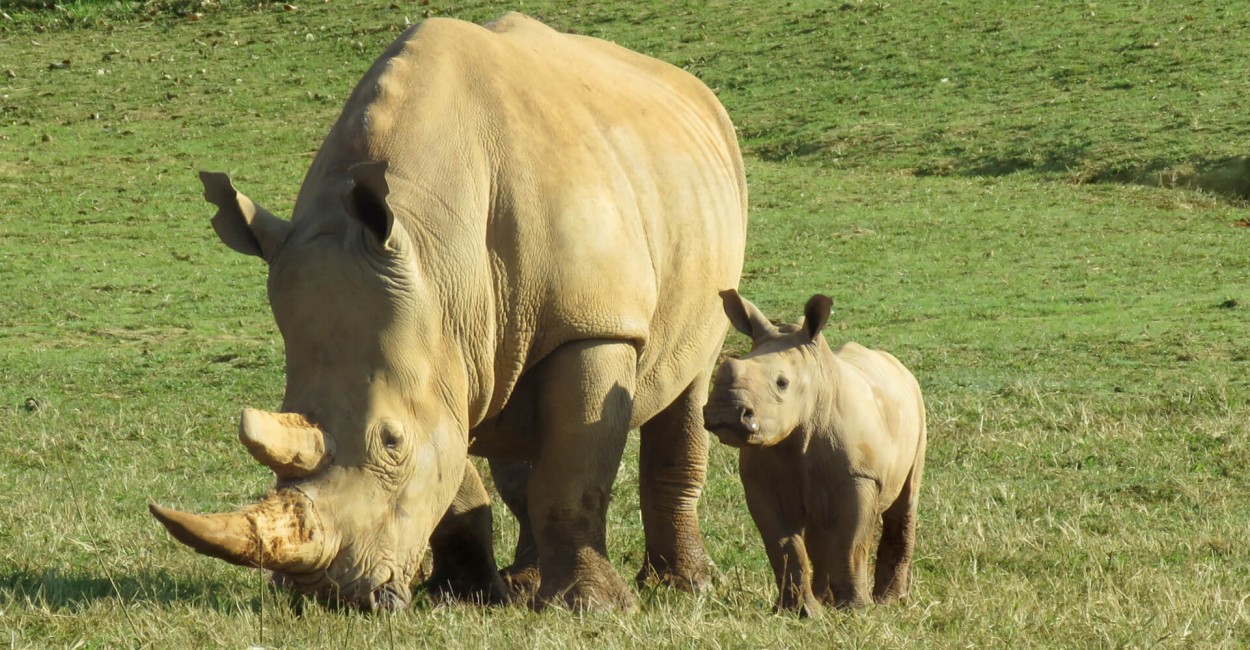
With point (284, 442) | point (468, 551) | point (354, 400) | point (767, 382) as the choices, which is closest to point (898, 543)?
point (767, 382)

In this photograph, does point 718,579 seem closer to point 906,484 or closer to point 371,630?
point 906,484

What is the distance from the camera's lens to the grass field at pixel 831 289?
6.24m

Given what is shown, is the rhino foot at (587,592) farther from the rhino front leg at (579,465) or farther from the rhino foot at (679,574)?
the rhino foot at (679,574)

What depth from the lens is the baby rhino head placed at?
589 cm

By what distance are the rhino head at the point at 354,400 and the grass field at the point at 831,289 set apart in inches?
13.7

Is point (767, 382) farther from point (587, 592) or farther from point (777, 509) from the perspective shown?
point (587, 592)

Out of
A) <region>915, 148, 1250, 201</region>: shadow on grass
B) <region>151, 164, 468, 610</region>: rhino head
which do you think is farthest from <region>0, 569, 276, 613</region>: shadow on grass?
<region>915, 148, 1250, 201</region>: shadow on grass

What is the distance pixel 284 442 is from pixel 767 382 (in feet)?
5.70

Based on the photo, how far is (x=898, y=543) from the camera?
6.84 m

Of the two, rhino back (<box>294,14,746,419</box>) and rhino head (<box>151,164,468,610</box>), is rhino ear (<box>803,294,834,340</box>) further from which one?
rhino head (<box>151,164,468,610</box>)

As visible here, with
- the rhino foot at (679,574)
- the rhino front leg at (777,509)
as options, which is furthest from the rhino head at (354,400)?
the rhino foot at (679,574)

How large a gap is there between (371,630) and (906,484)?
7.48 feet

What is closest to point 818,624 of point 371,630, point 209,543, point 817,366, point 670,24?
point 817,366

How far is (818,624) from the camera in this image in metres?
5.78
